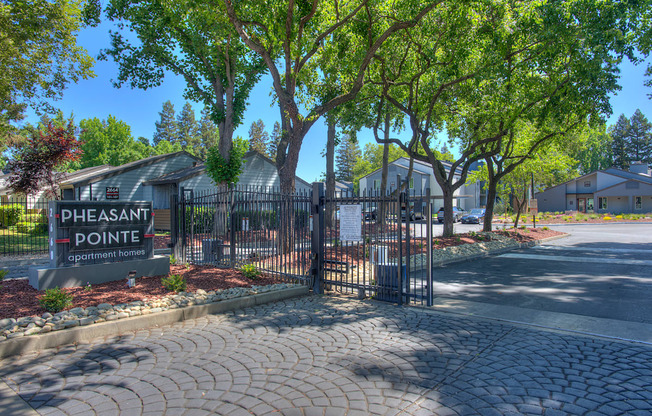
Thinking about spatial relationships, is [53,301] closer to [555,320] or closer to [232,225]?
[232,225]

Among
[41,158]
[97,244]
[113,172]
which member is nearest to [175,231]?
[97,244]

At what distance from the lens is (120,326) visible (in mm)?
5398

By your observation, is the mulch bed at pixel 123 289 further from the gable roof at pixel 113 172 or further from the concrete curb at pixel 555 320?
the gable roof at pixel 113 172

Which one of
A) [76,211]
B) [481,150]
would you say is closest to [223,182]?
[76,211]

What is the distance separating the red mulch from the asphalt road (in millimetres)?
4589

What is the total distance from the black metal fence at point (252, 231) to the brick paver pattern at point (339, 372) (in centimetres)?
286

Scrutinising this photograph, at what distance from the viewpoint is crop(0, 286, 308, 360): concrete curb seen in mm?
4602

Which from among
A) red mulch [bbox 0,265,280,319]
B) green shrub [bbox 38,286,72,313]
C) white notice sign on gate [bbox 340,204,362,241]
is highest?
white notice sign on gate [bbox 340,204,362,241]

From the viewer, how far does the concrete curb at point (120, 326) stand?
460 centimetres

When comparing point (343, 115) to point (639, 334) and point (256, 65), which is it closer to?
point (256, 65)

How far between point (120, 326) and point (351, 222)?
429 cm

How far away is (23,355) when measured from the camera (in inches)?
180

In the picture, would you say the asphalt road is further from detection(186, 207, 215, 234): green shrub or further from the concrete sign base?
the concrete sign base

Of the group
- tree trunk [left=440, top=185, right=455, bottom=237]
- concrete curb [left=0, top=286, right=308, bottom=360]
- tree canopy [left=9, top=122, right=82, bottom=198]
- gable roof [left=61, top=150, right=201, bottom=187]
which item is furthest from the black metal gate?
gable roof [left=61, top=150, right=201, bottom=187]
